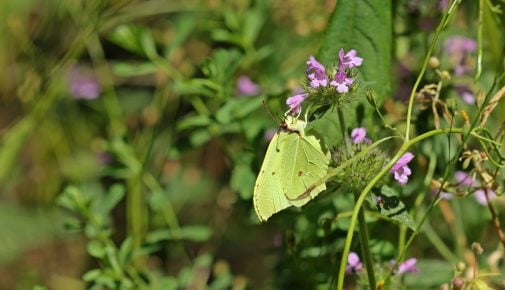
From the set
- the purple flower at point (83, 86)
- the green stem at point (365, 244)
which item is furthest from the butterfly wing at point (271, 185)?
the purple flower at point (83, 86)

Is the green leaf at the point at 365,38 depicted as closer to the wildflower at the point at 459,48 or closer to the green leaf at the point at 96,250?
the wildflower at the point at 459,48

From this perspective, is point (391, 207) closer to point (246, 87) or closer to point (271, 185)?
point (271, 185)

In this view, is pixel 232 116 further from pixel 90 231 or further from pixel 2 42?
pixel 2 42

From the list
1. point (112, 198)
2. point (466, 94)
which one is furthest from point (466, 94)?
point (112, 198)

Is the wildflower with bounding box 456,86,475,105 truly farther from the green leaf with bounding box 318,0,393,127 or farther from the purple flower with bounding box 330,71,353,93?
the purple flower with bounding box 330,71,353,93

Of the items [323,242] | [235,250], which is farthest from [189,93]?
[235,250]

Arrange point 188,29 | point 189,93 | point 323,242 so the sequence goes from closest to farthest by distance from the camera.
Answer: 1. point 323,242
2. point 189,93
3. point 188,29
